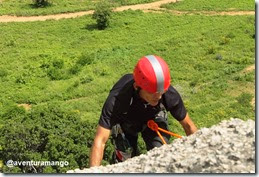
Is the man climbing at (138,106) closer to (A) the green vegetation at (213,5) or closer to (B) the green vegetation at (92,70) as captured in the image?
(B) the green vegetation at (92,70)

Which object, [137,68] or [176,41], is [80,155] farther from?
[176,41]

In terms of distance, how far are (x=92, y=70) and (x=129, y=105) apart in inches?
942

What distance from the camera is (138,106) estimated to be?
704cm

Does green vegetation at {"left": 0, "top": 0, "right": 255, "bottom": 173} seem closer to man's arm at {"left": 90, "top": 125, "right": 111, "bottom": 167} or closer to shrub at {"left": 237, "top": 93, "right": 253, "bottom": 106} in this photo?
shrub at {"left": 237, "top": 93, "right": 253, "bottom": 106}

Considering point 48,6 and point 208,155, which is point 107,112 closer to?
point 208,155

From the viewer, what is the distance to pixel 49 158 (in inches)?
514

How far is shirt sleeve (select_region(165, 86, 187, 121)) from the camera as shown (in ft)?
→ 22.3

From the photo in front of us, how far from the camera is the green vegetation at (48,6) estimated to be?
4378cm

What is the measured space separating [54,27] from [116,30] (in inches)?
236

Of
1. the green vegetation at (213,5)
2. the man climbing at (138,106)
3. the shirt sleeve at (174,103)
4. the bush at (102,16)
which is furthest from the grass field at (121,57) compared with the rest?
the shirt sleeve at (174,103)

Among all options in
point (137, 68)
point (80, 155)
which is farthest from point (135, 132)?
point (80, 155)

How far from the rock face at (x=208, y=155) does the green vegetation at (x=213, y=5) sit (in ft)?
120

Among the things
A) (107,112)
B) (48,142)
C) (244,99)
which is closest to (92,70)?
(244,99)

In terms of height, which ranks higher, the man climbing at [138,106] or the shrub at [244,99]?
the man climbing at [138,106]
